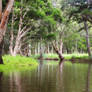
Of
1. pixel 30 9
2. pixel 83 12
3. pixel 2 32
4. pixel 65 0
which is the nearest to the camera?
pixel 2 32

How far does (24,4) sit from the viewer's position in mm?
23234

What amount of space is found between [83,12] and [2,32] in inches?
641

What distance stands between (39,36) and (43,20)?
465 centimetres

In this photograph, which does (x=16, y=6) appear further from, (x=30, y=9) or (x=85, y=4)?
(x=85, y=4)

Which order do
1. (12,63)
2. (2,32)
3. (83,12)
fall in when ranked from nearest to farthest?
(2,32)
(12,63)
(83,12)

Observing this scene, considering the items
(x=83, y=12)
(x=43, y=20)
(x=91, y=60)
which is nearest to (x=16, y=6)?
(x=43, y=20)

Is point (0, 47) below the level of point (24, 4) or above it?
below

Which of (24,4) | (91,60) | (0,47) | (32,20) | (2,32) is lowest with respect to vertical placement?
(91,60)

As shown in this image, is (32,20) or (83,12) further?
(83,12)

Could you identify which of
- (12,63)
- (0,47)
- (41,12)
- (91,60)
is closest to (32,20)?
(41,12)

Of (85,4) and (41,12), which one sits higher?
(85,4)

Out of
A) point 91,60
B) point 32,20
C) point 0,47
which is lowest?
point 91,60

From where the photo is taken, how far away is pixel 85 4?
1193 inches

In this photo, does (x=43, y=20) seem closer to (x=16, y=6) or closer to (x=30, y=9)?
Result: (x=30, y=9)
